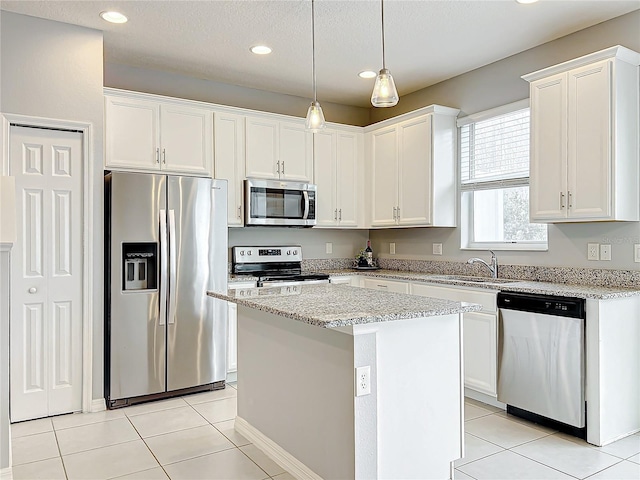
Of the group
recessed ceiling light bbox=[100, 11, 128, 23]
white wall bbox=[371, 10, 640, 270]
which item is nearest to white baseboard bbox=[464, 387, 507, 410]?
white wall bbox=[371, 10, 640, 270]

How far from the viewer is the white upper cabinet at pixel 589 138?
3.03 metres

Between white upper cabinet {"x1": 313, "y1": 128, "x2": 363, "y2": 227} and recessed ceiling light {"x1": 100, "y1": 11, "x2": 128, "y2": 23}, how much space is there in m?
2.02

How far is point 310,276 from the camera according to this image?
14.5ft

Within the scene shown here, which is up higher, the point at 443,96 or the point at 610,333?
the point at 443,96

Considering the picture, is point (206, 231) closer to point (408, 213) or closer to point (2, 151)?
point (2, 151)

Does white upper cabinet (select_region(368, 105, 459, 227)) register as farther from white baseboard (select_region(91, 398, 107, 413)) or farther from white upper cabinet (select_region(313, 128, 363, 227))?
white baseboard (select_region(91, 398, 107, 413))

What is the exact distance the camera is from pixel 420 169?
4469 mm

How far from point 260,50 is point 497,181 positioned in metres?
2.21

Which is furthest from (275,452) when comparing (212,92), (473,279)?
(212,92)

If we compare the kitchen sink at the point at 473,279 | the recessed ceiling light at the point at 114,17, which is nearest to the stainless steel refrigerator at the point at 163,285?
the recessed ceiling light at the point at 114,17

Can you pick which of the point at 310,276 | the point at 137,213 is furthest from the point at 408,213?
the point at 137,213

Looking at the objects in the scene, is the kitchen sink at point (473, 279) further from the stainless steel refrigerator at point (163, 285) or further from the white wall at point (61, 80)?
the white wall at point (61, 80)

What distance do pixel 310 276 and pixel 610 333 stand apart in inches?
93.6

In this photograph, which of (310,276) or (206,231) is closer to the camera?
(206,231)
